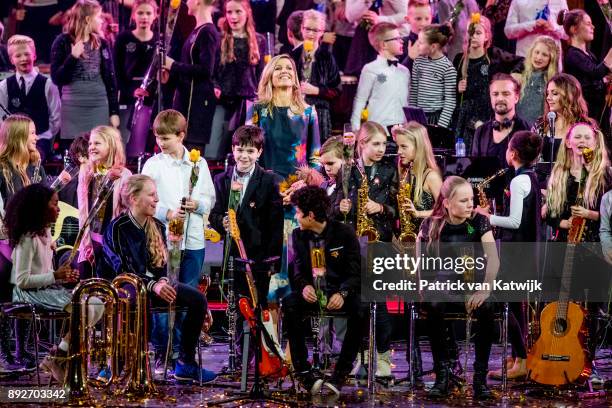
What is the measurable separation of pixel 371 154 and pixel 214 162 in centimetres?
222

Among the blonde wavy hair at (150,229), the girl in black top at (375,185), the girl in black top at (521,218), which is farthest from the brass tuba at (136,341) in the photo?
the girl in black top at (521,218)

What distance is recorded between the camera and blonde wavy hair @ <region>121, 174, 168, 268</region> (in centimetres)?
745

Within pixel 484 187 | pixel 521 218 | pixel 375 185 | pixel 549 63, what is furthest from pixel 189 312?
pixel 549 63

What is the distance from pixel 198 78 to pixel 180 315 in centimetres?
269

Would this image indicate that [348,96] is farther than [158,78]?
Yes

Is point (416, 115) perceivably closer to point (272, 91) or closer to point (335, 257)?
point (272, 91)

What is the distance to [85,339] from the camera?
698 cm

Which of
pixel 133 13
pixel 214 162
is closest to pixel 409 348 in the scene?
pixel 214 162

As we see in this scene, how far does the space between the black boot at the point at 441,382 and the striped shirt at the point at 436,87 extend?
3.01 metres

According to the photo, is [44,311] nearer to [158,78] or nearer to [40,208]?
[40,208]

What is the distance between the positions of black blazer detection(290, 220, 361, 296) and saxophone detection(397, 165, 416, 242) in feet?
2.19

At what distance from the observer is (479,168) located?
8.66 meters

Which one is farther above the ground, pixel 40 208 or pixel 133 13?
pixel 133 13

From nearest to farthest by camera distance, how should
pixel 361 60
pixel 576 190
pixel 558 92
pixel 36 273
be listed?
1. pixel 36 273
2. pixel 576 190
3. pixel 558 92
4. pixel 361 60
